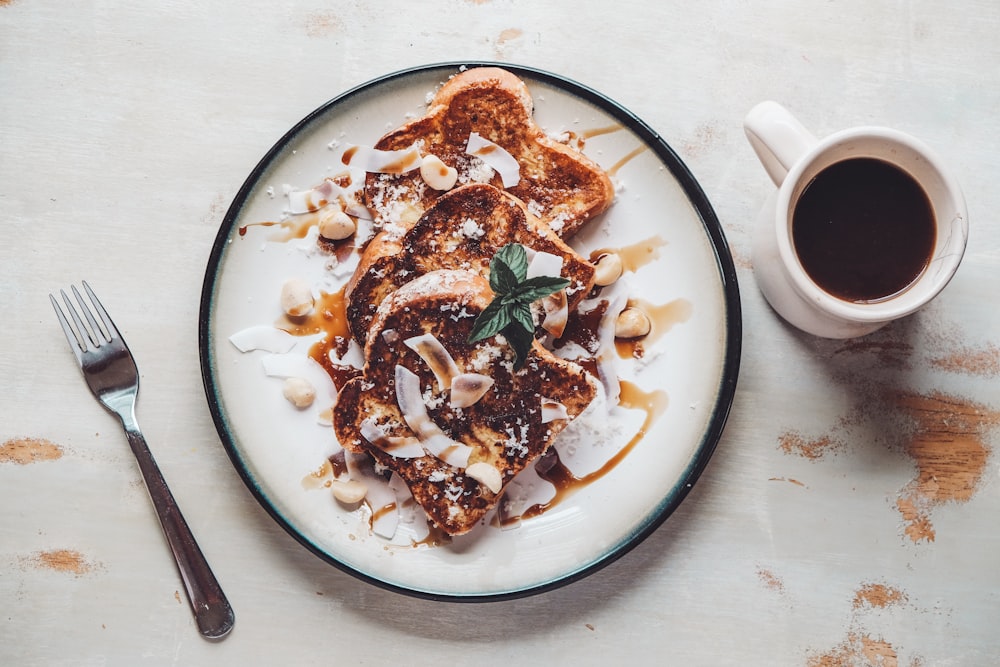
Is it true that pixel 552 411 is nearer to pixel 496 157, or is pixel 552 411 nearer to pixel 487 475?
pixel 487 475

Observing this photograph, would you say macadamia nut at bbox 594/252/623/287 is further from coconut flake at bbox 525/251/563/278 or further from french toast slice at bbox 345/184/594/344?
coconut flake at bbox 525/251/563/278

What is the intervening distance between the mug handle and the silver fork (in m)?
1.75

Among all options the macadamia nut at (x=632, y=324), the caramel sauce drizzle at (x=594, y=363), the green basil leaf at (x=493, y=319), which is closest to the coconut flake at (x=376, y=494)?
the caramel sauce drizzle at (x=594, y=363)

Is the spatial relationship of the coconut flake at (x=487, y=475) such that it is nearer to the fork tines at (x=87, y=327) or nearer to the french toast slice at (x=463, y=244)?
the french toast slice at (x=463, y=244)

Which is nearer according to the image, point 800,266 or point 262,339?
point 800,266

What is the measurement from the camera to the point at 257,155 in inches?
80.1

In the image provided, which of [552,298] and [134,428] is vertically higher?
[552,298]

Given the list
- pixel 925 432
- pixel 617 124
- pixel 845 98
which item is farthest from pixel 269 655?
pixel 845 98

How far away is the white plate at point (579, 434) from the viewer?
1.87m

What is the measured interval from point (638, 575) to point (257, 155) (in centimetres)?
158

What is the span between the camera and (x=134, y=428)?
2.00 m

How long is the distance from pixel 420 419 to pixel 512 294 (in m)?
0.39

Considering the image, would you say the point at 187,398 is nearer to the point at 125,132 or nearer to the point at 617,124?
the point at 125,132

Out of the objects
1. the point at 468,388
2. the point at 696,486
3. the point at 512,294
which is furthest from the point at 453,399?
the point at 696,486
